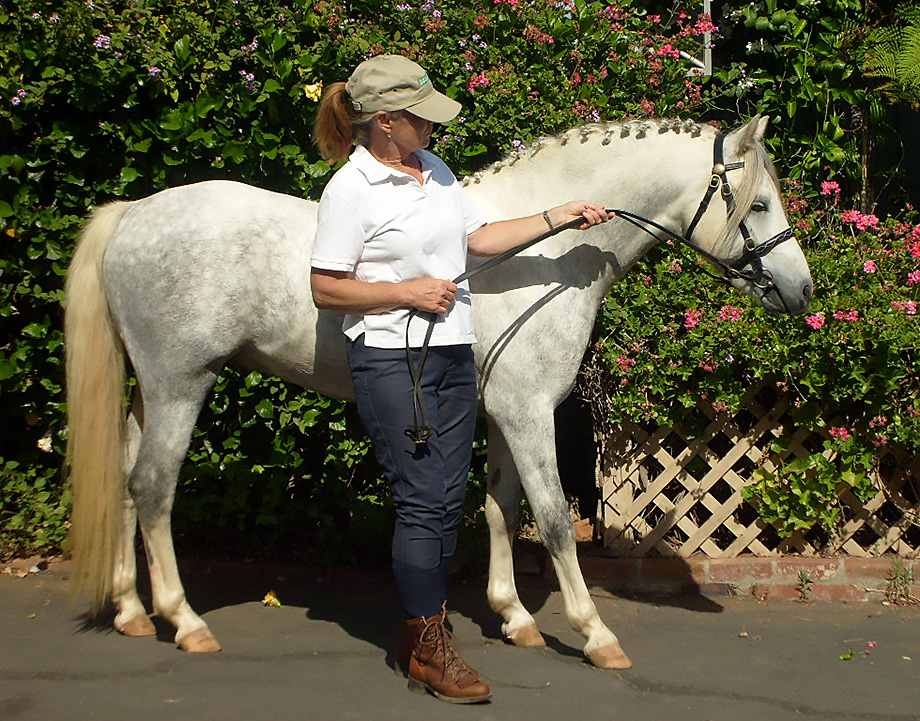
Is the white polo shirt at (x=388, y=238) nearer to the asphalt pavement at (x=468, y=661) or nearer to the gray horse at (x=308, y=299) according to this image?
the gray horse at (x=308, y=299)

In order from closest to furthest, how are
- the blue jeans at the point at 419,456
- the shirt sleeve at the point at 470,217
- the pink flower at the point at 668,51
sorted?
the blue jeans at the point at 419,456 → the shirt sleeve at the point at 470,217 → the pink flower at the point at 668,51

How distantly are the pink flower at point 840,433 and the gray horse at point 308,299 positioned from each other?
3.46 ft

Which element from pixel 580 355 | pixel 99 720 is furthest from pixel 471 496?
pixel 99 720

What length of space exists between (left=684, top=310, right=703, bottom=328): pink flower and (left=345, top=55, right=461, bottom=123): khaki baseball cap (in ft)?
5.85

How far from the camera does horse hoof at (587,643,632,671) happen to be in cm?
347

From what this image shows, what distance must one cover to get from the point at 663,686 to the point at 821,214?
9.27 ft

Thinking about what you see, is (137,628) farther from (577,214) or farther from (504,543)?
(577,214)

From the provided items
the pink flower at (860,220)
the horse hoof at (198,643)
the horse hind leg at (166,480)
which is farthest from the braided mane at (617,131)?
the horse hoof at (198,643)

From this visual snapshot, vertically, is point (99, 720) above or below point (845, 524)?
below

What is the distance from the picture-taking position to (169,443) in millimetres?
3576

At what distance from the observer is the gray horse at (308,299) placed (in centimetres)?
349

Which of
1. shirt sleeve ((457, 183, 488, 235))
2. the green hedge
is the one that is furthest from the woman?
the green hedge

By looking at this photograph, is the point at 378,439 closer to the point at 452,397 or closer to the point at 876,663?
the point at 452,397

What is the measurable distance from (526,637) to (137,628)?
1553 millimetres
